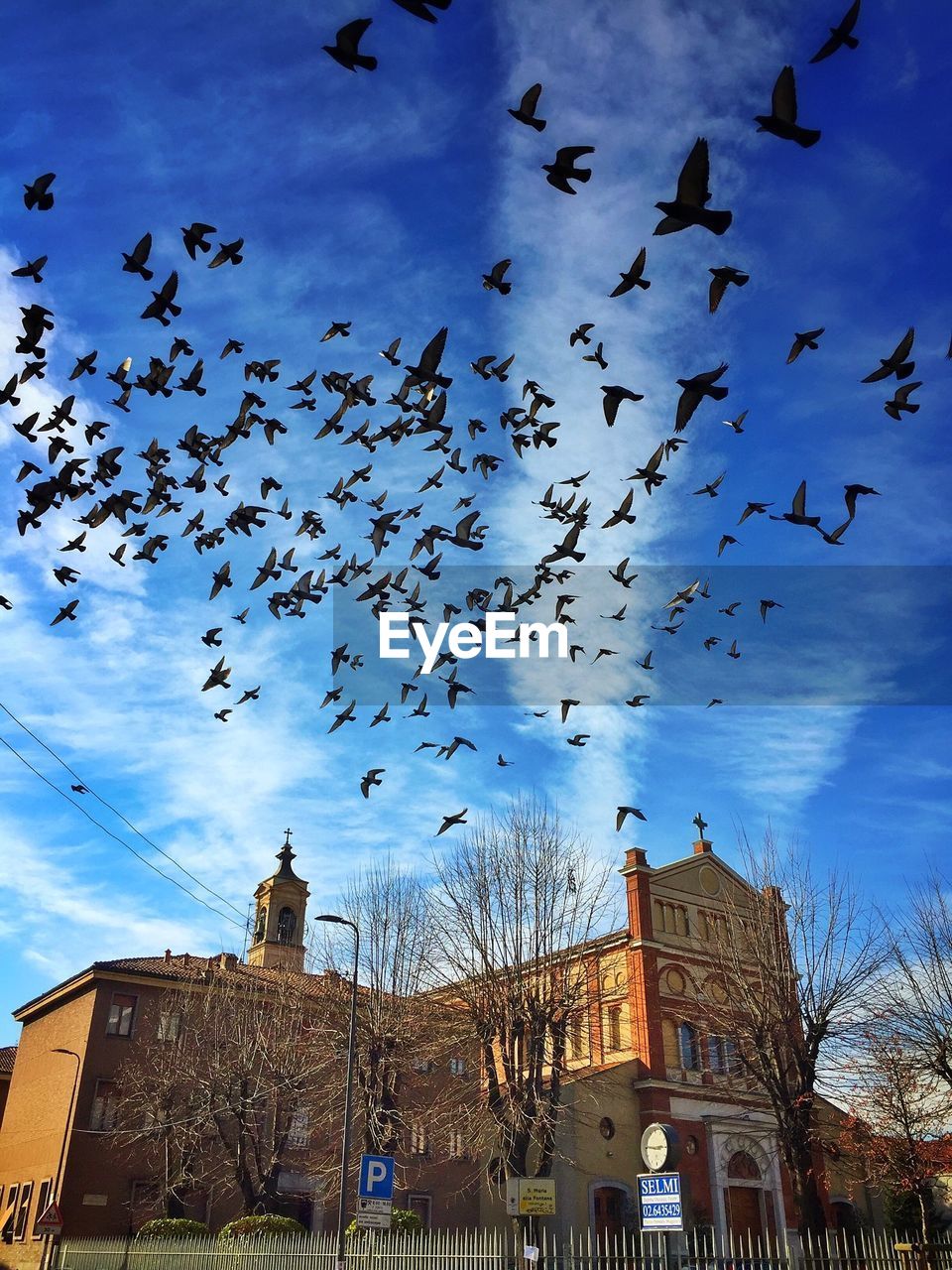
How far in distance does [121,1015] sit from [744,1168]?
82.2ft

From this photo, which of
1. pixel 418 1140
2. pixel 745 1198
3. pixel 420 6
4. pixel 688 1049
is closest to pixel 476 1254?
pixel 420 6

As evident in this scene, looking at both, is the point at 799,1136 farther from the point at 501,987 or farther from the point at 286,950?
the point at 286,950

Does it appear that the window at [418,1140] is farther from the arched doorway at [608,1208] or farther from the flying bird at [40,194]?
the flying bird at [40,194]

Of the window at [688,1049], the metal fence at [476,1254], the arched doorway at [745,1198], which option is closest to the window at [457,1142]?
the metal fence at [476,1254]

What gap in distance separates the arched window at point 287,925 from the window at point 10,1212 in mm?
18185

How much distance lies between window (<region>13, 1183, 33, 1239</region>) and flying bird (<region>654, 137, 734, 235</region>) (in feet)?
151

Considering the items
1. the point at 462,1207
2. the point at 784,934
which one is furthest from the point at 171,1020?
the point at 784,934

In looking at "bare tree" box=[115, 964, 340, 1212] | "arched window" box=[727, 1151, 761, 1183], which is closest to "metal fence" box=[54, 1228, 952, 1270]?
"bare tree" box=[115, 964, 340, 1212]

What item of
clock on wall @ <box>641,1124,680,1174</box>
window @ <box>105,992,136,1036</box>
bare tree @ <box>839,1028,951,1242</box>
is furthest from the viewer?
window @ <box>105,992,136,1036</box>

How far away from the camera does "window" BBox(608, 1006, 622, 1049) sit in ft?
122

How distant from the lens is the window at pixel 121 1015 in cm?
3942

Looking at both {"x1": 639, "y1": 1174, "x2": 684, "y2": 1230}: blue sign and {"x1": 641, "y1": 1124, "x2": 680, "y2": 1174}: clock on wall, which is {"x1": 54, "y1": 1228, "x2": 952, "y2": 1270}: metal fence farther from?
{"x1": 639, "y1": 1174, "x2": 684, "y2": 1230}: blue sign

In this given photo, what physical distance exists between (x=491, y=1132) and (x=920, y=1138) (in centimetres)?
1463

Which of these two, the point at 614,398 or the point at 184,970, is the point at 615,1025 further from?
the point at 614,398
